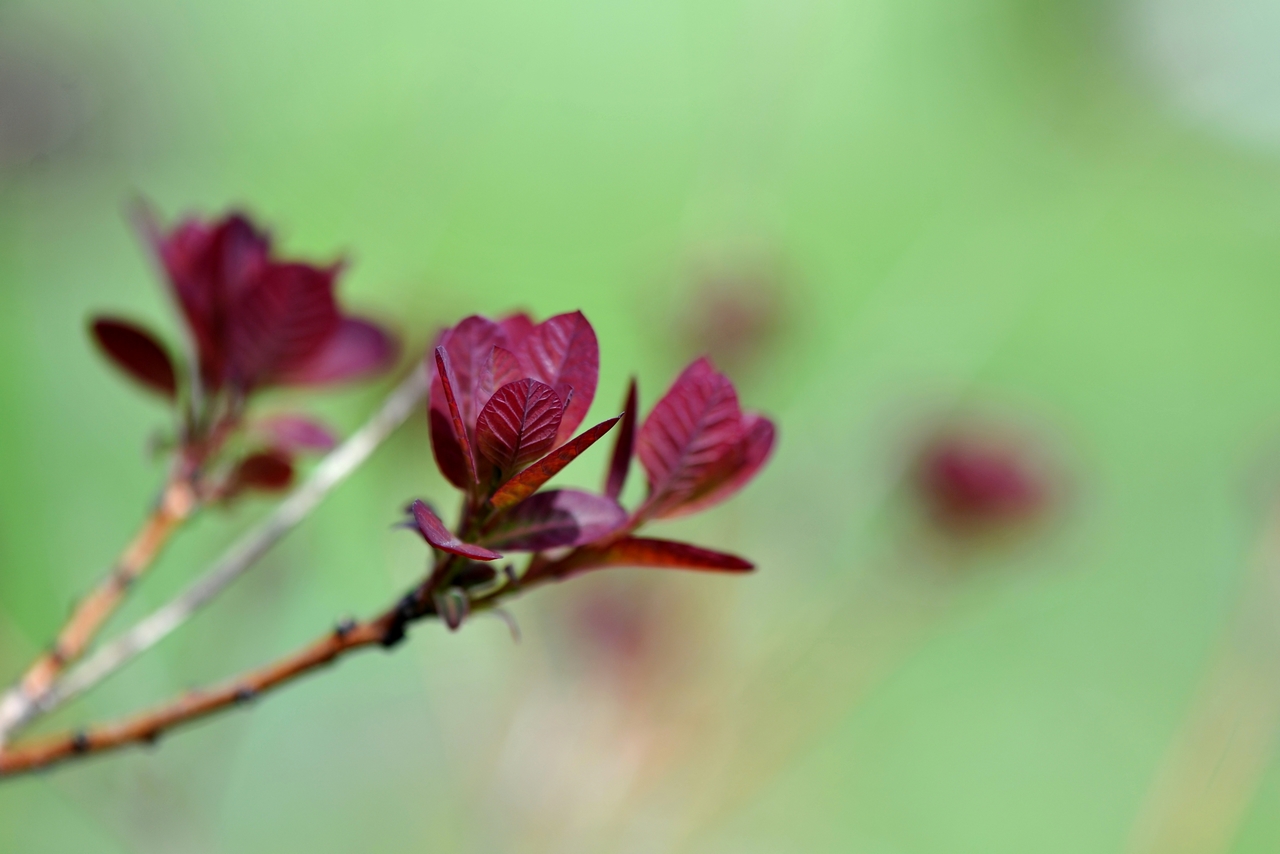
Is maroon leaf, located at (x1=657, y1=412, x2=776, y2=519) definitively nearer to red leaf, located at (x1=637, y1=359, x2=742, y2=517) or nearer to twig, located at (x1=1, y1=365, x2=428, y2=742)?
red leaf, located at (x1=637, y1=359, x2=742, y2=517)

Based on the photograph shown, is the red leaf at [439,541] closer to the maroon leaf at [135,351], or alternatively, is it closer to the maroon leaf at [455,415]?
the maroon leaf at [455,415]

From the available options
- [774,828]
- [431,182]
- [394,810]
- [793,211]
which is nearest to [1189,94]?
[793,211]

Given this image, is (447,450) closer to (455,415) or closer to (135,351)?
(455,415)

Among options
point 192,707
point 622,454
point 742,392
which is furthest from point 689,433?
point 742,392

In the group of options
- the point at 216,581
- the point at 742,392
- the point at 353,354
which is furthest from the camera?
the point at 742,392

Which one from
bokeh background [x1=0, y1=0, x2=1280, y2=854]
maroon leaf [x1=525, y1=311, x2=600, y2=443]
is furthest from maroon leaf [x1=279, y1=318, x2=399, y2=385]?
bokeh background [x1=0, y1=0, x2=1280, y2=854]
